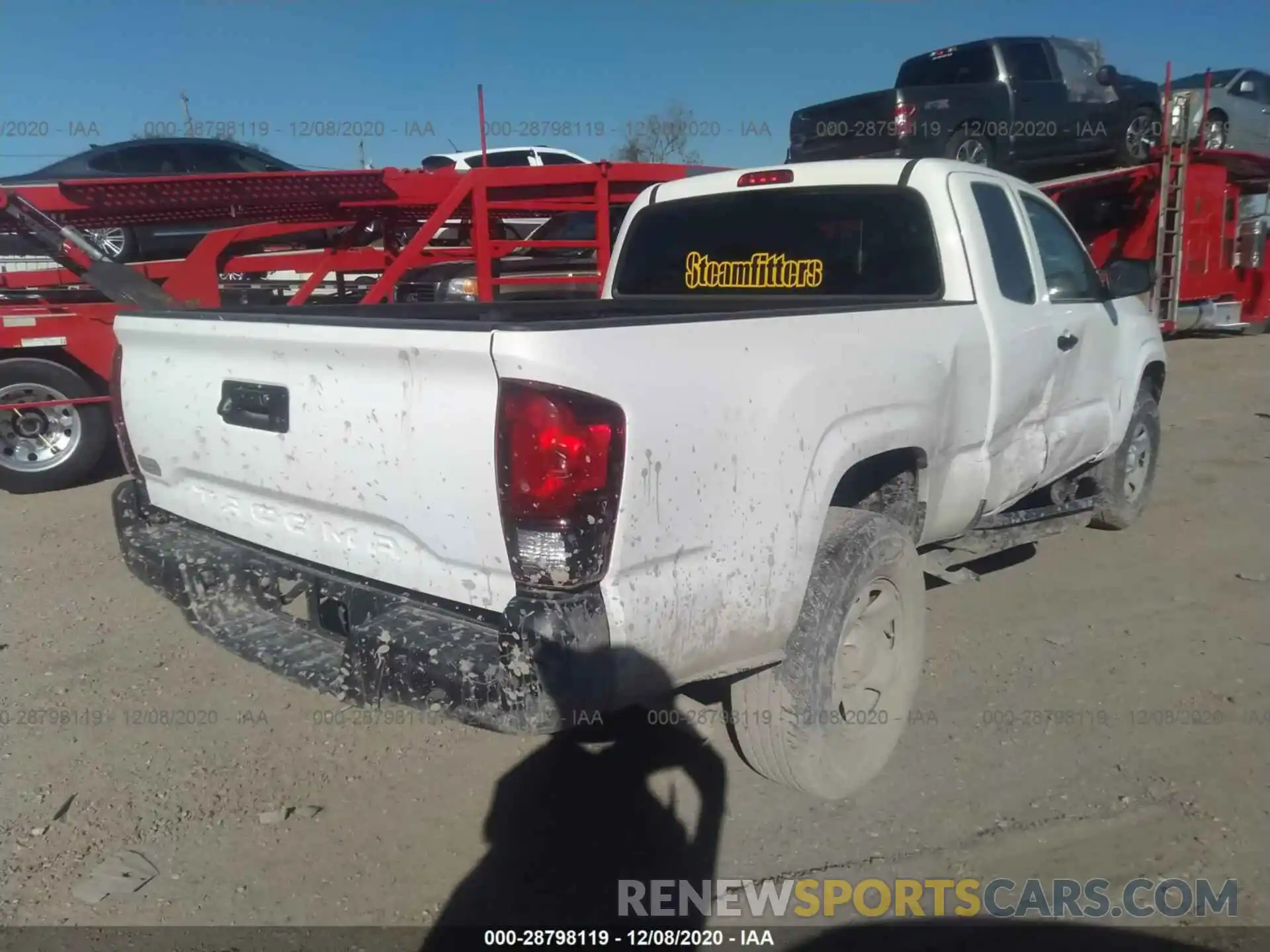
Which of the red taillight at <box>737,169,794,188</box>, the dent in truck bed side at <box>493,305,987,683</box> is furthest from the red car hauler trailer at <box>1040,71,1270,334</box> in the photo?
the dent in truck bed side at <box>493,305,987,683</box>

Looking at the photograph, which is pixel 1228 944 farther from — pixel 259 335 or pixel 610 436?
pixel 259 335

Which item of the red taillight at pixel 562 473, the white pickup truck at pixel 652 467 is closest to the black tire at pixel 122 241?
the white pickup truck at pixel 652 467

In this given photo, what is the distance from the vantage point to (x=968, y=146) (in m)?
10.7

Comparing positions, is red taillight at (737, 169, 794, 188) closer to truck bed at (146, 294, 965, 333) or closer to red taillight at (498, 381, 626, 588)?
truck bed at (146, 294, 965, 333)

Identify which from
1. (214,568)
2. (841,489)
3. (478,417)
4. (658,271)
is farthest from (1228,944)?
(658,271)

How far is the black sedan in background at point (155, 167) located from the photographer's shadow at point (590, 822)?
7.47m

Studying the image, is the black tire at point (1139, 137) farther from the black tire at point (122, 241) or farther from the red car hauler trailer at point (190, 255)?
the black tire at point (122, 241)

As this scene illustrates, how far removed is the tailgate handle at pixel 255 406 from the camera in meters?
2.74

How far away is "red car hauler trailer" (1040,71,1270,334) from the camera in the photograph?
1166 cm

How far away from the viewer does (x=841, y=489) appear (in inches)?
130

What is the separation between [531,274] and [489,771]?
725cm

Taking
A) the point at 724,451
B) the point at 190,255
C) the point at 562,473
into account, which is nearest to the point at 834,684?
the point at 724,451

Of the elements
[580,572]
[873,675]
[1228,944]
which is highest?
[580,572]

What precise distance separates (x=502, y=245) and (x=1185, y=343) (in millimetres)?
11346
